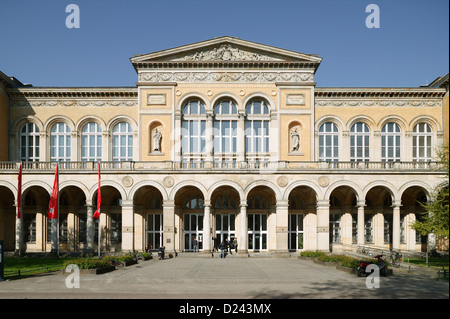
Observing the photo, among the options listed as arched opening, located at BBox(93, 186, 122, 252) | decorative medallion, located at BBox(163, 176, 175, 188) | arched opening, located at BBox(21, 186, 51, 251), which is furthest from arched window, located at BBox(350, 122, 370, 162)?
arched opening, located at BBox(21, 186, 51, 251)

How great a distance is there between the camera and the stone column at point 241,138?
1780 inches

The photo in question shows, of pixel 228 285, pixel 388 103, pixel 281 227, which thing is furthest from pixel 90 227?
pixel 388 103

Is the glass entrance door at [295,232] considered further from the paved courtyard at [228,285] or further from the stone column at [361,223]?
the paved courtyard at [228,285]

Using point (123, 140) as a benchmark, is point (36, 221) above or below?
below

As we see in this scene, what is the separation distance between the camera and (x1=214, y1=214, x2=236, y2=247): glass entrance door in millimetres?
44938

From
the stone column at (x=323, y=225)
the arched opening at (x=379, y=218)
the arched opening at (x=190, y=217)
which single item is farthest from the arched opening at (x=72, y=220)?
the arched opening at (x=379, y=218)

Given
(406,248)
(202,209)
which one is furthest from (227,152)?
(406,248)

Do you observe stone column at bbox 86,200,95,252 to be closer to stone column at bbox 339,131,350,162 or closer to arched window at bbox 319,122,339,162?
arched window at bbox 319,122,339,162

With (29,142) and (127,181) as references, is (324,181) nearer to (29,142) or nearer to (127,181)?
(127,181)

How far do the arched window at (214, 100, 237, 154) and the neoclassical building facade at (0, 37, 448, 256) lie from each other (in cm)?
10

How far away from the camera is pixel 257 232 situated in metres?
45.2

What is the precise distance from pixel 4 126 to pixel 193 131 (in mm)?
19212

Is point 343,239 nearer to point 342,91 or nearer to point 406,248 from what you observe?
point 406,248

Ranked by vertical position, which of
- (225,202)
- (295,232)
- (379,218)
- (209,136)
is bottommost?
(295,232)
